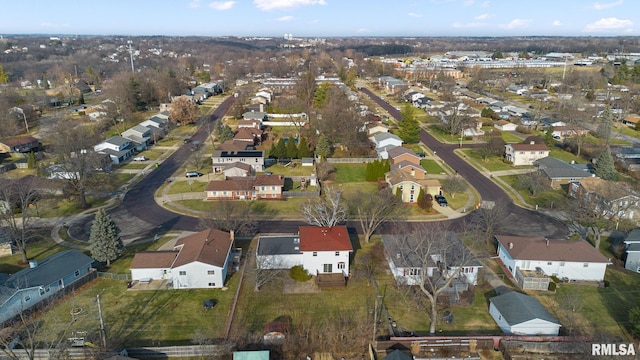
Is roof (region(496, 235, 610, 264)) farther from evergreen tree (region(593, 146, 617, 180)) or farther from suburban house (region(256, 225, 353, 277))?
evergreen tree (region(593, 146, 617, 180))

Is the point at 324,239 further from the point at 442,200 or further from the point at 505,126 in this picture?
the point at 505,126

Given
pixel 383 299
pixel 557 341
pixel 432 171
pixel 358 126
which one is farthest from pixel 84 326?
pixel 358 126

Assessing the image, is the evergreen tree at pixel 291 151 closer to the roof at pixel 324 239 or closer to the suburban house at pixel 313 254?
the roof at pixel 324 239

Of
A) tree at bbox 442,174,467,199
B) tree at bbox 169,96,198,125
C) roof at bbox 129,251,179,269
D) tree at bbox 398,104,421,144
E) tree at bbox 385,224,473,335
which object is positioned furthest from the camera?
tree at bbox 169,96,198,125

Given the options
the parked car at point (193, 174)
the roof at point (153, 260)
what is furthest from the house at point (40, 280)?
the parked car at point (193, 174)

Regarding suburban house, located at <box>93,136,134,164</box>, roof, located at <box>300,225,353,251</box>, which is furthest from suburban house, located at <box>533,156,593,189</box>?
suburban house, located at <box>93,136,134,164</box>

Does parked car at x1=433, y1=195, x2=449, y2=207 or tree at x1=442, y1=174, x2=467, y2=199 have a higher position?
tree at x1=442, y1=174, x2=467, y2=199
